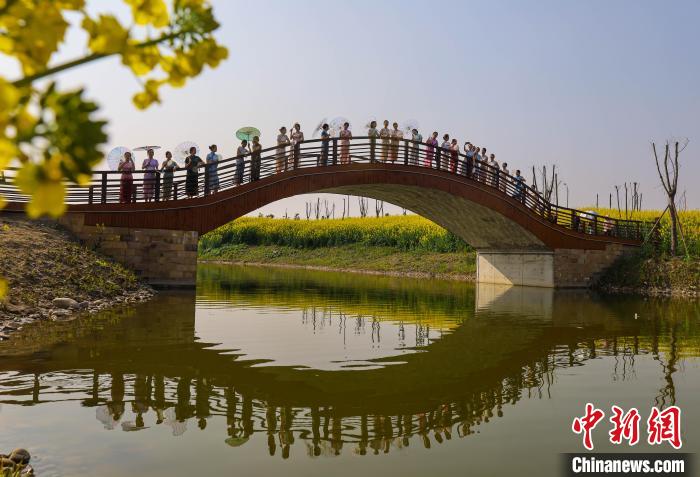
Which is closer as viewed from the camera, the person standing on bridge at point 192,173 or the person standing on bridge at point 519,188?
the person standing on bridge at point 192,173

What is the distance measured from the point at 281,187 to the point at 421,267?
64.1 feet

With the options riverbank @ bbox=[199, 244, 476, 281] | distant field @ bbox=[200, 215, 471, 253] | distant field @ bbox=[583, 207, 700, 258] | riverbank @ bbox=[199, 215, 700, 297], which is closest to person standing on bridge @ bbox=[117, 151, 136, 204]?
riverbank @ bbox=[199, 215, 700, 297]

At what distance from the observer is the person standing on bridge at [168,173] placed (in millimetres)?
17266

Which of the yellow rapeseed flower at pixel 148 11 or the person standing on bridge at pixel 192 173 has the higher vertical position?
the person standing on bridge at pixel 192 173

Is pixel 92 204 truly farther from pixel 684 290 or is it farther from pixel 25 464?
pixel 684 290

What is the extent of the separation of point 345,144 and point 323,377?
1438 cm

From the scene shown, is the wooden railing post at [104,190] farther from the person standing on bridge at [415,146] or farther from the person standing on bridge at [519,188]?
the person standing on bridge at [519,188]

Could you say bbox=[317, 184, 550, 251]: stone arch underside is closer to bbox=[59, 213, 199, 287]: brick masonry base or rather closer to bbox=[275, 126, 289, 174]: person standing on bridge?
bbox=[275, 126, 289, 174]: person standing on bridge

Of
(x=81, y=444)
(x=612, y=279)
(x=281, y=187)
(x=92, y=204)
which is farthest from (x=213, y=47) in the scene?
(x=612, y=279)

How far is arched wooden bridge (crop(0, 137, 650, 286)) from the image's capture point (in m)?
16.9

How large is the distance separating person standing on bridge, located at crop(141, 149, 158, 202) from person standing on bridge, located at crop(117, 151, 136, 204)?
356 mm

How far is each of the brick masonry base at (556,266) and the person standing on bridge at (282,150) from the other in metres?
13.8

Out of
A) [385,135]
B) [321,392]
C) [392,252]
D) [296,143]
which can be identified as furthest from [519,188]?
[321,392]

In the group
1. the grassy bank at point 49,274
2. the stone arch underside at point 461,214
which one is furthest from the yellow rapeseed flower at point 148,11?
the stone arch underside at point 461,214
